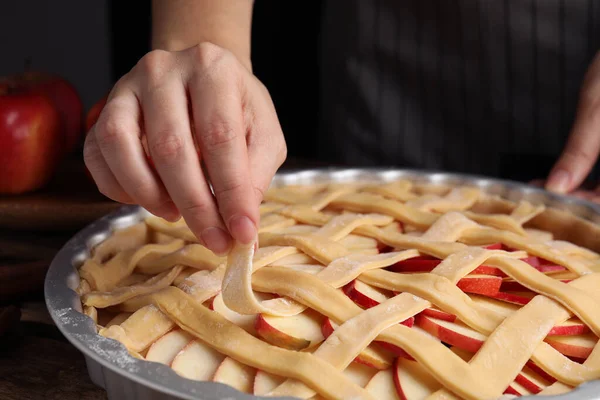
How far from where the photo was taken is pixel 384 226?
122 centimetres

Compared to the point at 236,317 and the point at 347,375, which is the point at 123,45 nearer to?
the point at 236,317

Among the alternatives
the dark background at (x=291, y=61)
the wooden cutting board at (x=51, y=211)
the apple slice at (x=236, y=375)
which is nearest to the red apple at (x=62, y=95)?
the wooden cutting board at (x=51, y=211)

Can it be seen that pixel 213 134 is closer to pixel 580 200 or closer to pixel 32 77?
pixel 580 200

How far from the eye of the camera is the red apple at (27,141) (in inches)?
60.0

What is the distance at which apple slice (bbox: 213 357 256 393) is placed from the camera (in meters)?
0.81

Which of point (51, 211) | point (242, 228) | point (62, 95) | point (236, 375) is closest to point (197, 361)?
point (236, 375)

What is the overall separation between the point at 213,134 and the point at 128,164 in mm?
113

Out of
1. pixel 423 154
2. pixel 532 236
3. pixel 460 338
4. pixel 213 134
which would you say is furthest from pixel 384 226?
pixel 423 154

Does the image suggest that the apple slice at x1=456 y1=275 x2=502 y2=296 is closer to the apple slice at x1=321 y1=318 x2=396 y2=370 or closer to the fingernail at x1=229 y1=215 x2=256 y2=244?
the apple slice at x1=321 y1=318 x2=396 y2=370

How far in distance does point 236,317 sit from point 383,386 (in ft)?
0.72

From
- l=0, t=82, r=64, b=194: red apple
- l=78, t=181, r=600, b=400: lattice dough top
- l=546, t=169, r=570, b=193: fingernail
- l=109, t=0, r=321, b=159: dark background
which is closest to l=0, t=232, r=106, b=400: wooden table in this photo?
l=78, t=181, r=600, b=400: lattice dough top

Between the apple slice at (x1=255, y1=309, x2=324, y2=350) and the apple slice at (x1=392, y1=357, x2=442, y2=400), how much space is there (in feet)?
0.36

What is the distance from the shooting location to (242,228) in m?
0.79

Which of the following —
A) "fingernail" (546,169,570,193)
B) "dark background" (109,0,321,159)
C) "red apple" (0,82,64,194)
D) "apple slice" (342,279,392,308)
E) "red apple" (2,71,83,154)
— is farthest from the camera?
"dark background" (109,0,321,159)
